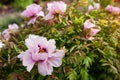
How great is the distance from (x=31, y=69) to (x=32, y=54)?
119mm

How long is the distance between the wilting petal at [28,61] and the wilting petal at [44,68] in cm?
5

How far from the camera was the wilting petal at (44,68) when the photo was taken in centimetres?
220

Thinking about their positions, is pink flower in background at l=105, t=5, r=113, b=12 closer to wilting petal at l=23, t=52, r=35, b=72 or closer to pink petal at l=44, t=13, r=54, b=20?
pink petal at l=44, t=13, r=54, b=20

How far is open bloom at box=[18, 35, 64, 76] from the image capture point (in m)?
2.20

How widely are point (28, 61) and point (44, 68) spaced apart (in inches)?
3.9

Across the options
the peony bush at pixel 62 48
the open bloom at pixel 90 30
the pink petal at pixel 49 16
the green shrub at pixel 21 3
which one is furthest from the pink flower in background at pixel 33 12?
the green shrub at pixel 21 3

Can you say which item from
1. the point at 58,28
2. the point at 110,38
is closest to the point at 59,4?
the point at 58,28

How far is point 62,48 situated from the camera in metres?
2.30

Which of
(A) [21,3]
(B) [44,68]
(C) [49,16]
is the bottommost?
(A) [21,3]

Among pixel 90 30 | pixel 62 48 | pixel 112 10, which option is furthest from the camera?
pixel 112 10

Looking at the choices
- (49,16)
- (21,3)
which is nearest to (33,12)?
(49,16)

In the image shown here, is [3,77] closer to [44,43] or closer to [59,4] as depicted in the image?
[44,43]

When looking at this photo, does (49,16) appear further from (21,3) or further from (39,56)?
(21,3)

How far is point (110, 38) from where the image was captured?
8.07 ft
